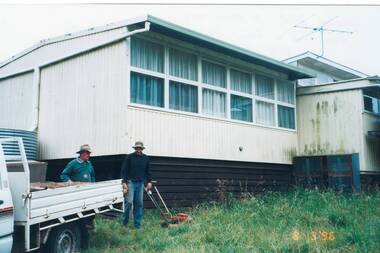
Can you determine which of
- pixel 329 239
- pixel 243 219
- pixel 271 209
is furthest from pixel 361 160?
pixel 329 239

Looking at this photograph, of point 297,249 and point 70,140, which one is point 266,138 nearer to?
point 70,140

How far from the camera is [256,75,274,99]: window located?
14.8 metres

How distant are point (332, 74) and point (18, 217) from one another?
19.8 metres

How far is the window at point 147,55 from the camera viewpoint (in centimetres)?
1086

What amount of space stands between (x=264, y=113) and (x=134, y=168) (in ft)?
22.0

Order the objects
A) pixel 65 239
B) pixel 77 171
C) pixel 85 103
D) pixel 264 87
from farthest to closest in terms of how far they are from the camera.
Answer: pixel 264 87, pixel 85 103, pixel 77 171, pixel 65 239

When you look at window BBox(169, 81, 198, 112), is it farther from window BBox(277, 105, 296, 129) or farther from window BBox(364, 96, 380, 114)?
window BBox(364, 96, 380, 114)

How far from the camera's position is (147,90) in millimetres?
11047

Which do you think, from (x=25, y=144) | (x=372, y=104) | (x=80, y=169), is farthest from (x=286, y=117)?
(x=80, y=169)

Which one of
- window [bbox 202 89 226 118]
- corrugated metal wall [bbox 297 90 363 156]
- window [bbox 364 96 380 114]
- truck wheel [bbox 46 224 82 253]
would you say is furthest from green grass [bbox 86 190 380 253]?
window [bbox 364 96 380 114]

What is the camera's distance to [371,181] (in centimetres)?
1573

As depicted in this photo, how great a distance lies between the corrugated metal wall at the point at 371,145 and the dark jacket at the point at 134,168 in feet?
28.1

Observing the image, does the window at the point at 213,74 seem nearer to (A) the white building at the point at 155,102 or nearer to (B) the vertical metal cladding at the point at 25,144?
(A) the white building at the point at 155,102

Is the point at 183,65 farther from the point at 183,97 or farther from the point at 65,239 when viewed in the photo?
the point at 65,239
